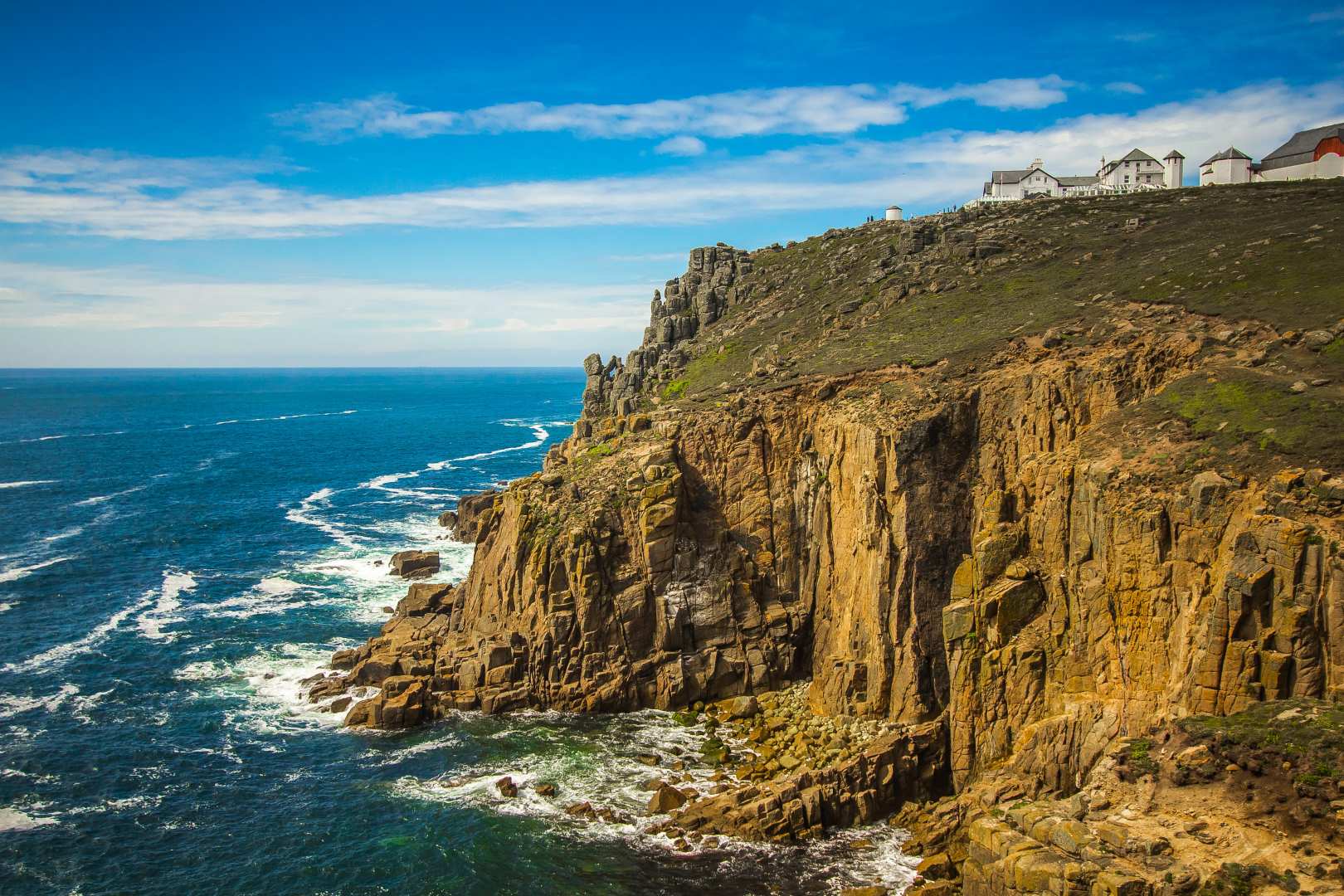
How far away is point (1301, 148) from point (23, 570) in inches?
4628

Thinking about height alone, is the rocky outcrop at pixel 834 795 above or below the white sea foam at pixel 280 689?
below

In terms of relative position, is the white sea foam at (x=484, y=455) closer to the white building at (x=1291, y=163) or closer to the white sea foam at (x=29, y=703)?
the white sea foam at (x=29, y=703)

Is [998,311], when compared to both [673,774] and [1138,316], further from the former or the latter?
[673,774]

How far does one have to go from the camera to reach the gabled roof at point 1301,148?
77062 mm

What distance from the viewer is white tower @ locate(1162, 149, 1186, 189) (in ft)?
286

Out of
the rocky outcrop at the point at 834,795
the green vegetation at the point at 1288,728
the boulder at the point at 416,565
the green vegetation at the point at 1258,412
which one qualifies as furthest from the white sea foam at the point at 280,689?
the green vegetation at the point at 1258,412

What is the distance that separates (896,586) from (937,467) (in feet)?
22.8

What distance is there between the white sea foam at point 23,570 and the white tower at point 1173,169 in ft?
356

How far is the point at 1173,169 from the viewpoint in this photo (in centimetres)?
8806

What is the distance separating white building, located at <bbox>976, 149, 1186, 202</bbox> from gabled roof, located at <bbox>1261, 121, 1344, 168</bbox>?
768cm

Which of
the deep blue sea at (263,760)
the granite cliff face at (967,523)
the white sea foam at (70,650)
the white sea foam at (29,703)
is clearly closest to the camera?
the granite cliff face at (967,523)

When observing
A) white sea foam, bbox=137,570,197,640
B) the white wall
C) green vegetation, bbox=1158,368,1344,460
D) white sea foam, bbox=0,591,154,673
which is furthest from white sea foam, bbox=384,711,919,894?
the white wall

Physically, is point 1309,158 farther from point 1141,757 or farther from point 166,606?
point 166,606

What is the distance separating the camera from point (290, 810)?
147ft
